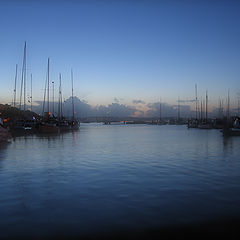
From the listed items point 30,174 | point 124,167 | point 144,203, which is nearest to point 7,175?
point 30,174

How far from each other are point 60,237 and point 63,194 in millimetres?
3441

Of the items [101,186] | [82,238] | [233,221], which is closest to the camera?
[82,238]

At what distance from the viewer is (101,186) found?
9.76m

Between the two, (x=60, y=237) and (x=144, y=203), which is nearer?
(x=60, y=237)

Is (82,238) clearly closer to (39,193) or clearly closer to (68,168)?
(39,193)

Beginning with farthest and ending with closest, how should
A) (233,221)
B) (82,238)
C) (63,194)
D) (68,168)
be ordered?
(68,168) → (63,194) → (233,221) → (82,238)

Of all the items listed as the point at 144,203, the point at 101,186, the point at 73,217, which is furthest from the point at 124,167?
the point at 73,217

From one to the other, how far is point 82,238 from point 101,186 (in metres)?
4.55

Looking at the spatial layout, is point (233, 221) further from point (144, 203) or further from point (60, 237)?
point (60, 237)

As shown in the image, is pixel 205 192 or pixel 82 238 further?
pixel 205 192

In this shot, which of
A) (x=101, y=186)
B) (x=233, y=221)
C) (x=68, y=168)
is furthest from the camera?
(x=68, y=168)

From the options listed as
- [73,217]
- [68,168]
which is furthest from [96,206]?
[68,168]

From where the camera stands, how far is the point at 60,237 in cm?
526

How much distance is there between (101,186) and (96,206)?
97.4 inches
